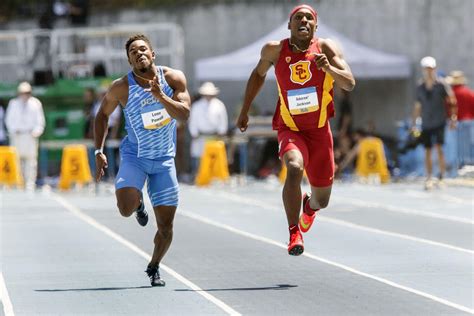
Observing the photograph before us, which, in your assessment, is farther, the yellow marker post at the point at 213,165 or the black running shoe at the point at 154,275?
the yellow marker post at the point at 213,165

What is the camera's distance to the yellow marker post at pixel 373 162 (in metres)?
27.6

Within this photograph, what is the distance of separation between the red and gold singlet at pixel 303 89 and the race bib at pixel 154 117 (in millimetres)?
1252

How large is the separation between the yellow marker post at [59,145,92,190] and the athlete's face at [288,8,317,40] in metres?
15.5

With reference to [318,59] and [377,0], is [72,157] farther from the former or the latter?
[318,59]

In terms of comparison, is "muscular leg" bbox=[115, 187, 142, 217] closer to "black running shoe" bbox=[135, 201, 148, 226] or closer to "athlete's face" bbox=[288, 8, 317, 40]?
"black running shoe" bbox=[135, 201, 148, 226]

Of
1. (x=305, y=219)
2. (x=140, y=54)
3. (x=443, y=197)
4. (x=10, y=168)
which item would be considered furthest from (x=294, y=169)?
(x=10, y=168)

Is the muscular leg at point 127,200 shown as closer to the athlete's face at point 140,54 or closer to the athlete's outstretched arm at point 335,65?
the athlete's face at point 140,54

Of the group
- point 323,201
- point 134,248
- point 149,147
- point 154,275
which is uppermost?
point 149,147

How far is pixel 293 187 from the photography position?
12352 mm

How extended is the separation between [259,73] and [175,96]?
4.50ft

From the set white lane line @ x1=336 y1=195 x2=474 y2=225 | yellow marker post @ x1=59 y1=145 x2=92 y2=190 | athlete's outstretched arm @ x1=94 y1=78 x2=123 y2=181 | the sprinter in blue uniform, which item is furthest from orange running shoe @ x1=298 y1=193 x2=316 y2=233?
yellow marker post @ x1=59 y1=145 x2=92 y2=190

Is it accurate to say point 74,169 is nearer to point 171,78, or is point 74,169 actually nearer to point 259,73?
point 259,73

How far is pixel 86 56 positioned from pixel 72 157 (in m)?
4.91

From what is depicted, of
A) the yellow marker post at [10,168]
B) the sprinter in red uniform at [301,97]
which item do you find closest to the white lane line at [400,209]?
the sprinter in red uniform at [301,97]
